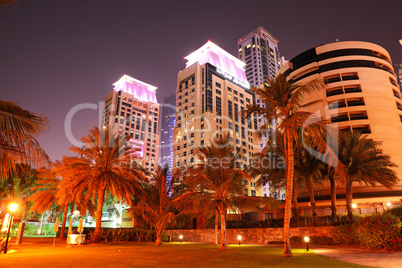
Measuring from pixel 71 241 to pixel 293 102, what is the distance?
21.2m

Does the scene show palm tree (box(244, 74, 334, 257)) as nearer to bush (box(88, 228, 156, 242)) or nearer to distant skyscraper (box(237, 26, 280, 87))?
bush (box(88, 228, 156, 242))

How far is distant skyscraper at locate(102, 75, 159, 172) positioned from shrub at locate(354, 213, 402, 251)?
13620 centimetres

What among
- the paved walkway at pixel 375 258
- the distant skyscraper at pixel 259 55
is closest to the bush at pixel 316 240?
the paved walkway at pixel 375 258

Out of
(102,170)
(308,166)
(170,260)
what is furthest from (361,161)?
(102,170)

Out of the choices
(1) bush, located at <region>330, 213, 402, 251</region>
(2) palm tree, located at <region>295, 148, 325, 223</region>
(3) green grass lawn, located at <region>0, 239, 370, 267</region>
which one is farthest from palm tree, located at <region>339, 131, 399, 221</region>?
(3) green grass lawn, located at <region>0, 239, 370, 267</region>

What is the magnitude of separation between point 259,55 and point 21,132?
538 ft

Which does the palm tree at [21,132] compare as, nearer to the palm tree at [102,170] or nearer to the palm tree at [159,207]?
the palm tree at [159,207]

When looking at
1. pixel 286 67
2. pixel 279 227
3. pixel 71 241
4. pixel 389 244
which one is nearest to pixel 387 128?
pixel 286 67

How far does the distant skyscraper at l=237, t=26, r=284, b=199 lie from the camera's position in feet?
502

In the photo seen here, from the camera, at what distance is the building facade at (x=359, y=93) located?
4644cm

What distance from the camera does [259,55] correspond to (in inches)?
6216

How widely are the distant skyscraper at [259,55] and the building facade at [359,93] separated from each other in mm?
93638

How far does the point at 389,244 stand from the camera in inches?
571

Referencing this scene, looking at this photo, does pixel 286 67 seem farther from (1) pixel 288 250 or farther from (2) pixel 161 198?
(1) pixel 288 250
